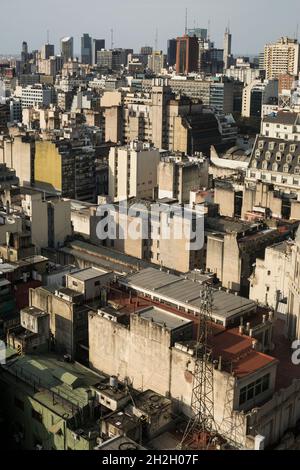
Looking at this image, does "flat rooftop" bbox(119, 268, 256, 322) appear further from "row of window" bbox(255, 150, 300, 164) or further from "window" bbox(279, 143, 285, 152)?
"window" bbox(279, 143, 285, 152)

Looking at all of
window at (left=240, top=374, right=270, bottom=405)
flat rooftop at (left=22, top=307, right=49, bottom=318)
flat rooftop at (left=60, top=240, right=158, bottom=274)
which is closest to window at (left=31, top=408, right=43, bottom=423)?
flat rooftop at (left=22, top=307, right=49, bottom=318)

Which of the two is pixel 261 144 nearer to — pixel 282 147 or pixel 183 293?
pixel 282 147

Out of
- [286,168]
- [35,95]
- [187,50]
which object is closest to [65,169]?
[286,168]

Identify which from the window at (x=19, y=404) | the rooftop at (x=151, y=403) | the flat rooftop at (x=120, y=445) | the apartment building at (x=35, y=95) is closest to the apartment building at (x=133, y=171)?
the window at (x=19, y=404)

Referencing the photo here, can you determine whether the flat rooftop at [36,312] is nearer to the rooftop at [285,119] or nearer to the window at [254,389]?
the window at [254,389]

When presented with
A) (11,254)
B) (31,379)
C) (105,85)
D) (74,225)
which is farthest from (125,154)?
(105,85)

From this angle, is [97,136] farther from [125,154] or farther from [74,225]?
[74,225]
